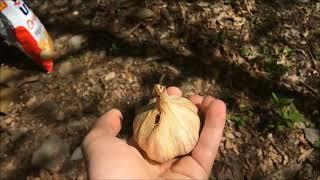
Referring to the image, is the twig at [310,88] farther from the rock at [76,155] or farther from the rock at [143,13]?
the rock at [76,155]

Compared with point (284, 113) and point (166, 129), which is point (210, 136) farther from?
point (284, 113)

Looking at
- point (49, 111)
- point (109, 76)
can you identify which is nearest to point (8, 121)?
point (49, 111)

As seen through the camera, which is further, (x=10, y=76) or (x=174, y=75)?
(x=10, y=76)

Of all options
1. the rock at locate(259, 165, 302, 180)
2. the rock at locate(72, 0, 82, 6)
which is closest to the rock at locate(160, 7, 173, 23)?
the rock at locate(72, 0, 82, 6)

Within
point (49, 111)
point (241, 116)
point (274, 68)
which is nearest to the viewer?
point (241, 116)

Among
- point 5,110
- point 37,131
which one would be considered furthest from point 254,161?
point 5,110

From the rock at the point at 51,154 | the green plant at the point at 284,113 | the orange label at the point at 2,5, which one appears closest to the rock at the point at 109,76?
the rock at the point at 51,154

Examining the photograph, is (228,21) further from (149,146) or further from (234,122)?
(149,146)
